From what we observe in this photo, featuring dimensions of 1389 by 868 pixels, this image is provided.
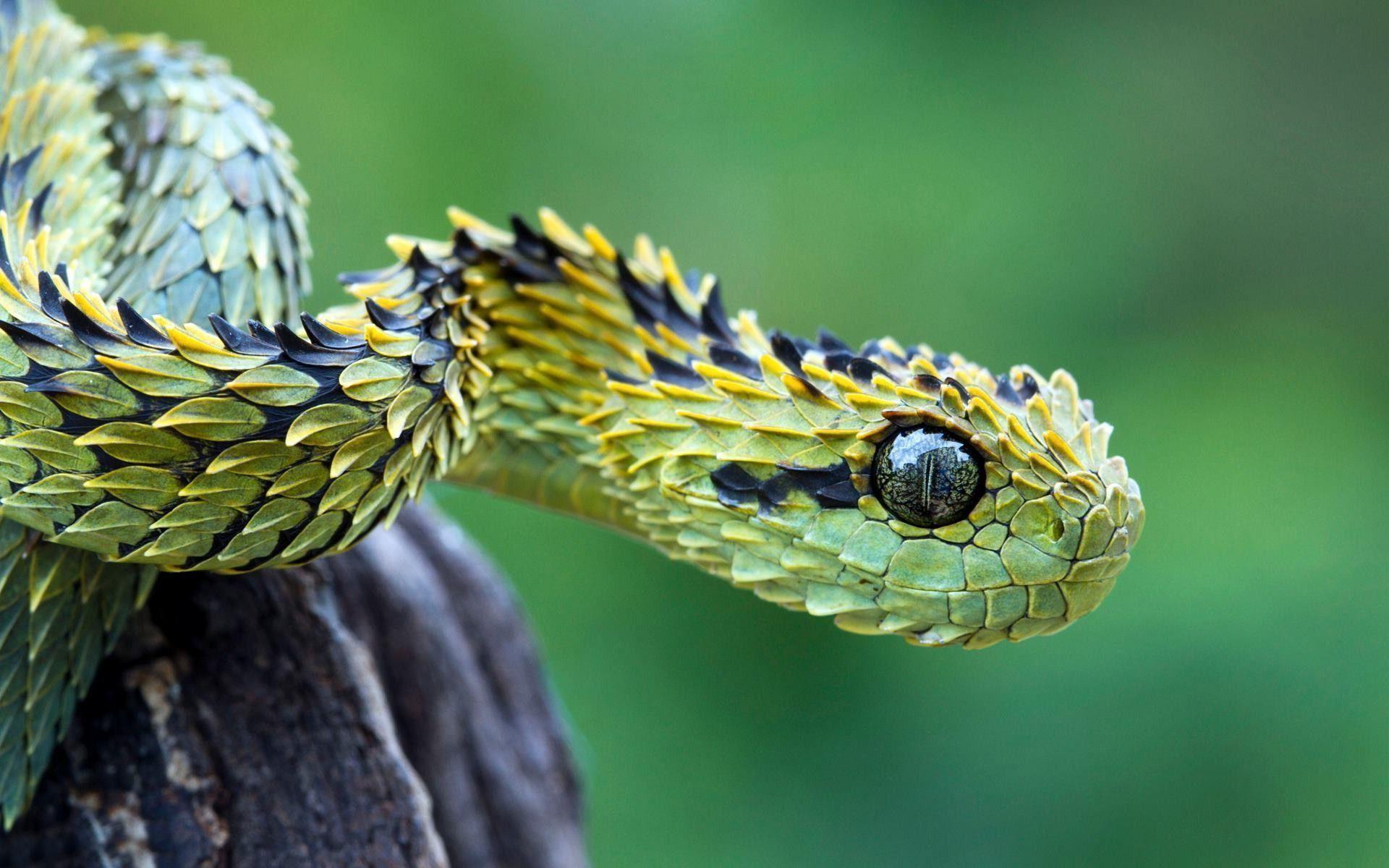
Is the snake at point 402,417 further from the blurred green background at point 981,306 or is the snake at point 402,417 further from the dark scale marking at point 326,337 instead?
the blurred green background at point 981,306

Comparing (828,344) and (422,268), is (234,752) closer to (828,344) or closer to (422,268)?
(422,268)

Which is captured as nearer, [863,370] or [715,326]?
[863,370]

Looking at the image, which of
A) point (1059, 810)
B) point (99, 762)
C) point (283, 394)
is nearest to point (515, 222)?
point (283, 394)

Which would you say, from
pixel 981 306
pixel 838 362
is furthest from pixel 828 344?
pixel 981 306

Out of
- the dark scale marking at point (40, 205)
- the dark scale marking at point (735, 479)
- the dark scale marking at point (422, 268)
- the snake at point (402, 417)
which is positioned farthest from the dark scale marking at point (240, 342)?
the dark scale marking at point (735, 479)

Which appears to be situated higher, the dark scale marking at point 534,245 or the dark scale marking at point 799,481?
the dark scale marking at point 534,245

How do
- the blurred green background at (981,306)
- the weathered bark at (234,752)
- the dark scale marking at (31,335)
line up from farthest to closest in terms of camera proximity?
1. the blurred green background at (981,306)
2. the weathered bark at (234,752)
3. the dark scale marking at (31,335)

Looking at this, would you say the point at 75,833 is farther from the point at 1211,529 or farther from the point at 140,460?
the point at 1211,529

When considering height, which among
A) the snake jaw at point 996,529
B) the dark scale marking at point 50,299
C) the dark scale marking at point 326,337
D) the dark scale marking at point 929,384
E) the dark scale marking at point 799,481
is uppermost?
the dark scale marking at point 50,299
